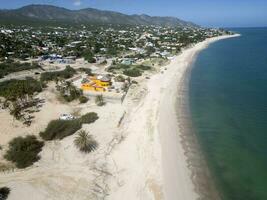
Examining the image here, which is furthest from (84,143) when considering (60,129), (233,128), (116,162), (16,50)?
(16,50)

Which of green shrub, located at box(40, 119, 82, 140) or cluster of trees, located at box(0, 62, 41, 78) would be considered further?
cluster of trees, located at box(0, 62, 41, 78)

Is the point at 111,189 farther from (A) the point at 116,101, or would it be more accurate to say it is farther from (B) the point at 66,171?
(A) the point at 116,101

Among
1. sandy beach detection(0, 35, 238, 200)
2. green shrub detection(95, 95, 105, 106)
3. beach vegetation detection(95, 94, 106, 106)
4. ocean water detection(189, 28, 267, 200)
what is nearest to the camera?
sandy beach detection(0, 35, 238, 200)

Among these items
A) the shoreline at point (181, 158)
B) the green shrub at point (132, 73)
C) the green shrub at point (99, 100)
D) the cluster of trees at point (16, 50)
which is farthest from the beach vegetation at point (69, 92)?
the cluster of trees at point (16, 50)

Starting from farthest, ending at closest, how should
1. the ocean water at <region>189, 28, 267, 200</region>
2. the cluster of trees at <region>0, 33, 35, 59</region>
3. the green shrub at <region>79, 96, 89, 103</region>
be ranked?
1. the cluster of trees at <region>0, 33, 35, 59</region>
2. the green shrub at <region>79, 96, 89, 103</region>
3. the ocean water at <region>189, 28, 267, 200</region>

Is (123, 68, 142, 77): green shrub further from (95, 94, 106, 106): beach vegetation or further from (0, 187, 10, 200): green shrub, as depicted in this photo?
(0, 187, 10, 200): green shrub

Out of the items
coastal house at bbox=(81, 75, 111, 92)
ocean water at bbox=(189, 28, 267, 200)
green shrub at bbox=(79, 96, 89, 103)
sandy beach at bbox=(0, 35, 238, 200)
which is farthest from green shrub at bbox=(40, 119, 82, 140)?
ocean water at bbox=(189, 28, 267, 200)
